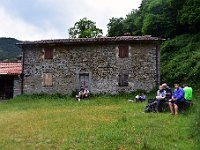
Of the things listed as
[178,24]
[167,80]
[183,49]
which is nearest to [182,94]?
[167,80]

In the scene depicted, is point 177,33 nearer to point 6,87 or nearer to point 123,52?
point 123,52

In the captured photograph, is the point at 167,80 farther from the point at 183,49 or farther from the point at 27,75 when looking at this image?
the point at 27,75

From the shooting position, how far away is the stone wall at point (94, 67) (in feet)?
110

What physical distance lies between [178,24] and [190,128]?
99.5 ft

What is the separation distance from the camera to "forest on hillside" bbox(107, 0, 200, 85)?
36.8m

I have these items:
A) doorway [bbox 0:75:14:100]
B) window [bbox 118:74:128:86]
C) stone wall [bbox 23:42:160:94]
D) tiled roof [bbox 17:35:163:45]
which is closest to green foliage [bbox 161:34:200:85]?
stone wall [bbox 23:42:160:94]

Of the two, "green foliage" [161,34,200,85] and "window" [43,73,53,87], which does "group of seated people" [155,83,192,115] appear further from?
"window" [43,73,53,87]

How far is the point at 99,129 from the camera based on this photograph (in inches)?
728

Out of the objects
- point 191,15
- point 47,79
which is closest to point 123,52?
point 47,79

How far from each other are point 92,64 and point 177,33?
1611 cm

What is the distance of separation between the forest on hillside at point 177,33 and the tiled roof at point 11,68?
34.4ft

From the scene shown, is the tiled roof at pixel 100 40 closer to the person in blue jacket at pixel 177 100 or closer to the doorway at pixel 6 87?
the doorway at pixel 6 87

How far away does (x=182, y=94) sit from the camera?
21.5 m

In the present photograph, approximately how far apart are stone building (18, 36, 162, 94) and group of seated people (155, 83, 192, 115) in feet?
34.1
